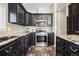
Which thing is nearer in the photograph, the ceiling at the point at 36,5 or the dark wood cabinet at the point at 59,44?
the ceiling at the point at 36,5

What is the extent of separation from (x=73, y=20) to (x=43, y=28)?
27cm

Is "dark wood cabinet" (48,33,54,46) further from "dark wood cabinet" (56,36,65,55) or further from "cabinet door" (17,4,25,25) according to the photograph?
"cabinet door" (17,4,25,25)

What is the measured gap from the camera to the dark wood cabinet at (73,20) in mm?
965

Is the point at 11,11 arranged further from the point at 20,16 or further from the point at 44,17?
the point at 44,17

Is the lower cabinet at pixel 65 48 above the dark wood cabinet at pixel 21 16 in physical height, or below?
below

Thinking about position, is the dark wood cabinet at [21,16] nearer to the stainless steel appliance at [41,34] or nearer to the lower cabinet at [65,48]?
the stainless steel appliance at [41,34]

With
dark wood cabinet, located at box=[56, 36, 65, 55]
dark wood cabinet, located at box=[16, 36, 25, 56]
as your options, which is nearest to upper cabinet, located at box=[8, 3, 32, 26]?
dark wood cabinet, located at box=[16, 36, 25, 56]

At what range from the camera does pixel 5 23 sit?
0.97m

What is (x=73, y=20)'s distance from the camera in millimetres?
1019

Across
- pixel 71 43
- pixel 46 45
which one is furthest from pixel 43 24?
pixel 71 43

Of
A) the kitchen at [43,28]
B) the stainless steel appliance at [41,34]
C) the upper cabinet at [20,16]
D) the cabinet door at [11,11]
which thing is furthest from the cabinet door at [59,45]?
the cabinet door at [11,11]

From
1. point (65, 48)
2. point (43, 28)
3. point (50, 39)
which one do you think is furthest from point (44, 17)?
point (65, 48)

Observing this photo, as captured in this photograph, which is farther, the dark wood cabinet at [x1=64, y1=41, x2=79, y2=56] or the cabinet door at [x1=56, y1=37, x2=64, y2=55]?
the cabinet door at [x1=56, y1=37, x2=64, y2=55]

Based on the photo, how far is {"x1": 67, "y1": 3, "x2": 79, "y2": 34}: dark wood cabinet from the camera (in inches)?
38.0
